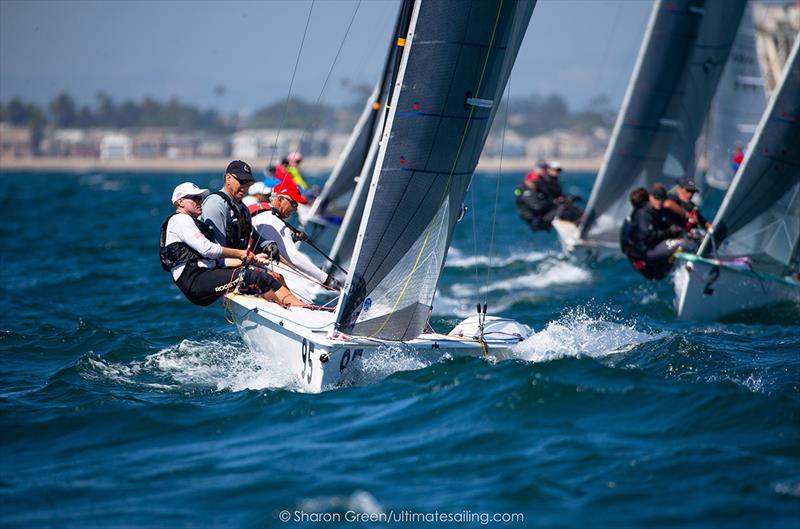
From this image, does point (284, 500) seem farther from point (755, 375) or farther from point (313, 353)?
point (755, 375)

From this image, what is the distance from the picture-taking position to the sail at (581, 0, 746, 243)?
17.5 m

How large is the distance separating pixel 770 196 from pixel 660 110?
5035mm

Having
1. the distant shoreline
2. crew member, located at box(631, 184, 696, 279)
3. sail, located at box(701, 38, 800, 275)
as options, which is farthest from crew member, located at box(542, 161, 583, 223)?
the distant shoreline

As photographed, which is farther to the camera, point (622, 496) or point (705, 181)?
point (705, 181)

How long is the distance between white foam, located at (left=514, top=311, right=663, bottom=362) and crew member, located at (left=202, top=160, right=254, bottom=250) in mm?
2522

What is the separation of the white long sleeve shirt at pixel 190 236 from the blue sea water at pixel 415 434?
1070 mm

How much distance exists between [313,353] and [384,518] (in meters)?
2.28

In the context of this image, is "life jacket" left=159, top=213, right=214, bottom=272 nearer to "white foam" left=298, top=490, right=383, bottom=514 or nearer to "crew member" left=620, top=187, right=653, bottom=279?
"white foam" left=298, top=490, right=383, bottom=514

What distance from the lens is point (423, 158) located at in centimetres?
855

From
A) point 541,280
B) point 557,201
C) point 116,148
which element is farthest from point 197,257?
point 116,148

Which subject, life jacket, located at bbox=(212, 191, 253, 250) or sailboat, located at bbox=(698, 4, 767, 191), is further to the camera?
sailboat, located at bbox=(698, 4, 767, 191)

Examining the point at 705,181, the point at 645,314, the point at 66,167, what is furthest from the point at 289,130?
the point at 645,314

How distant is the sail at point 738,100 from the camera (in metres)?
23.7

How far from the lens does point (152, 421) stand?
7738 millimetres
